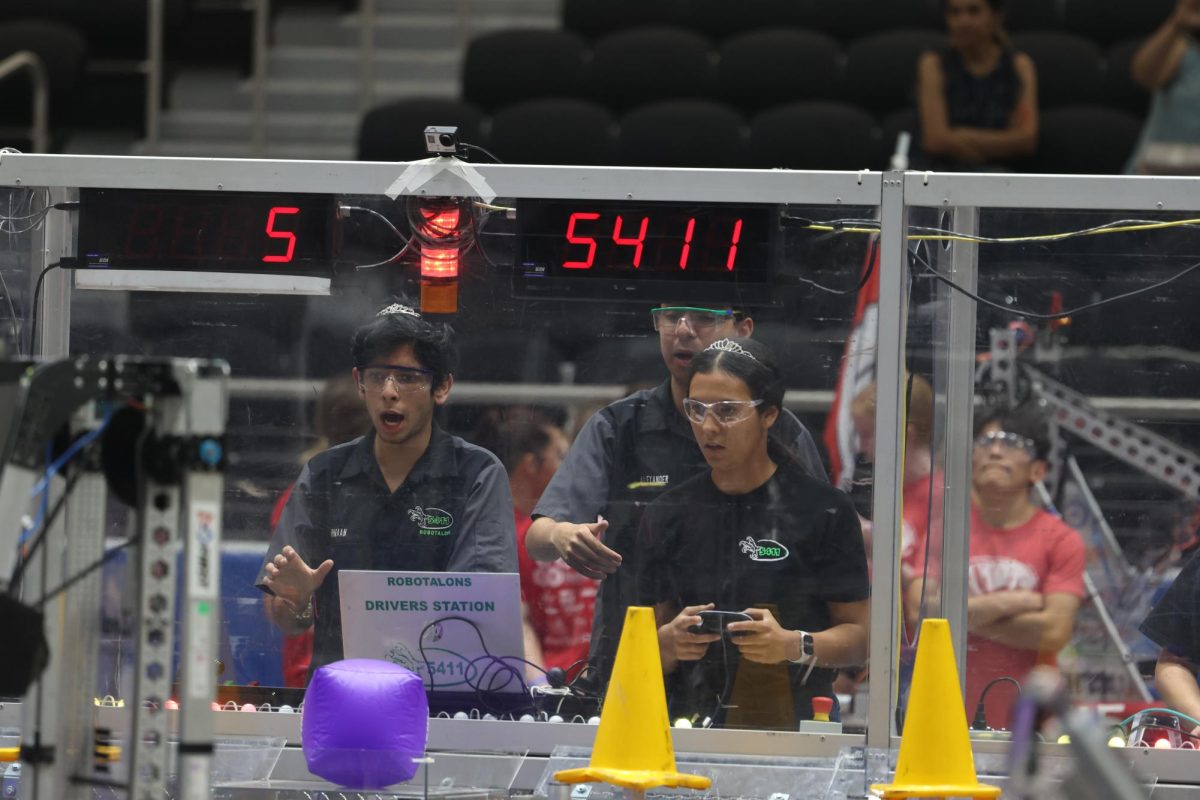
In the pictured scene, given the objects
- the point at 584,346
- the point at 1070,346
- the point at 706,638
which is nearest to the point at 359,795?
the point at 706,638

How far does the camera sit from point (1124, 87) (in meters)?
8.30

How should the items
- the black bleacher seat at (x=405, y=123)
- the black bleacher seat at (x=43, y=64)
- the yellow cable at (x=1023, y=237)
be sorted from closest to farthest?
the yellow cable at (x=1023, y=237) → the black bleacher seat at (x=405, y=123) → the black bleacher seat at (x=43, y=64)

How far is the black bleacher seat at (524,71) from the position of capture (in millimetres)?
8742

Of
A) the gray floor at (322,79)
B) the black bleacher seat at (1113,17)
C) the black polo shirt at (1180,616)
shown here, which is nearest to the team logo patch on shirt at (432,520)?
the black polo shirt at (1180,616)

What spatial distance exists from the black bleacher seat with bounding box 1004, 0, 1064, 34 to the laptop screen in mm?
5527

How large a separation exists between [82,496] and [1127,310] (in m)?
2.59

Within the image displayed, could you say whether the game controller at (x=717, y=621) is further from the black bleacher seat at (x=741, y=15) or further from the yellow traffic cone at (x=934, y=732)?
the black bleacher seat at (x=741, y=15)

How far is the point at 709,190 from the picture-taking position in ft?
14.2

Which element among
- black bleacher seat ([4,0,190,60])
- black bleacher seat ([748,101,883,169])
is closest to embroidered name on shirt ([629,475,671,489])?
black bleacher seat ([748,101,883,169])

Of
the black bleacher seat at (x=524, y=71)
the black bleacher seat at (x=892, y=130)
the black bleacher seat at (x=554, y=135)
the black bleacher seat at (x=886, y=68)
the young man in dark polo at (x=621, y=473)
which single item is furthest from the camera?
the black bleacher seat at (x=524, y=71)

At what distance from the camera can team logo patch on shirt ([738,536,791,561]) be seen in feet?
14.3

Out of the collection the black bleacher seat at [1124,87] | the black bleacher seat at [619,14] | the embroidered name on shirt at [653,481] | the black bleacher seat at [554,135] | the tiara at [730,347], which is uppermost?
the black bleacher seat at [619,14]

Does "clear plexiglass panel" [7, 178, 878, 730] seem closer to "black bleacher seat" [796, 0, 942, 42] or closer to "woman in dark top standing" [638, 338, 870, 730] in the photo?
"woman in dark top standing" [638, 338, 870, 730]

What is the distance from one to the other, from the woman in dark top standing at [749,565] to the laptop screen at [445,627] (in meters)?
0.37
